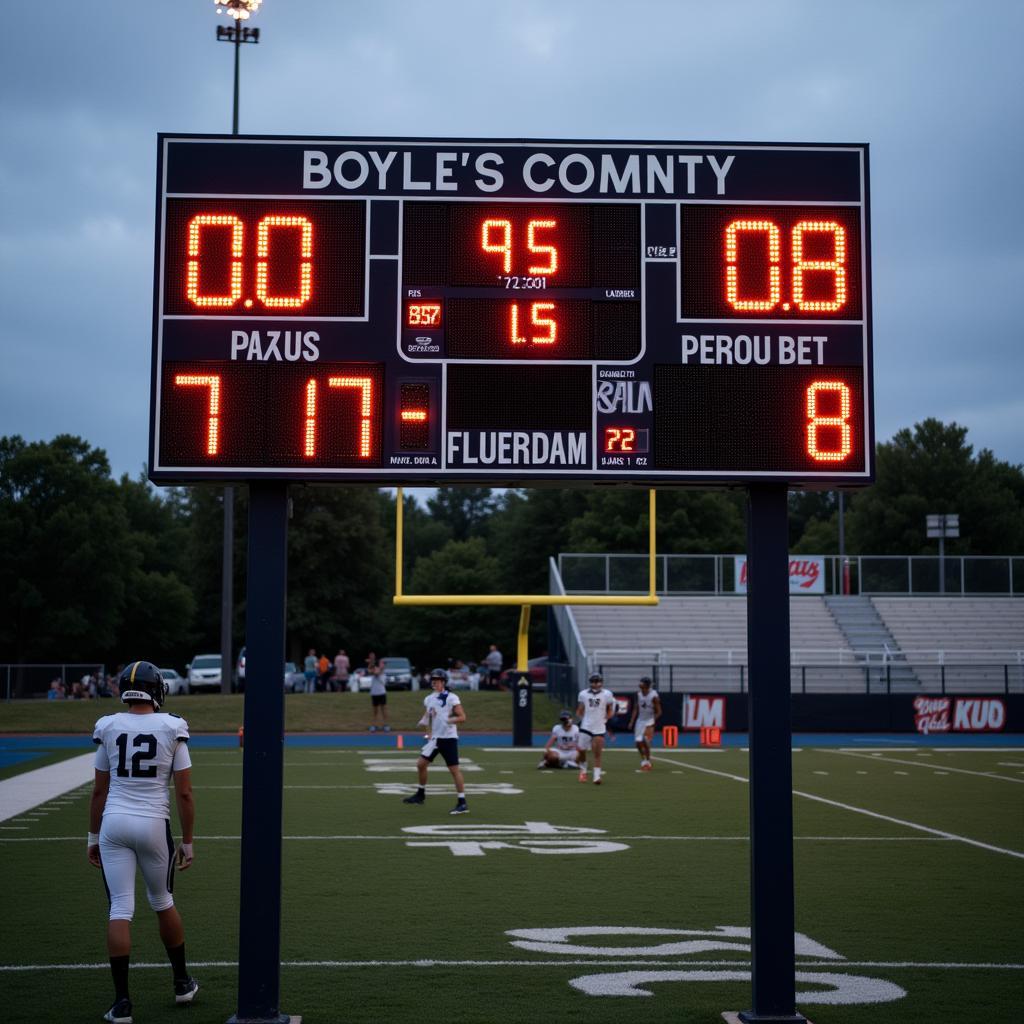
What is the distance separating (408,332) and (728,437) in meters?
Result: 1.88

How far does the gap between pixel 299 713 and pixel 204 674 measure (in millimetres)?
A: 15423

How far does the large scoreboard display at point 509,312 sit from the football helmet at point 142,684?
1.24 m

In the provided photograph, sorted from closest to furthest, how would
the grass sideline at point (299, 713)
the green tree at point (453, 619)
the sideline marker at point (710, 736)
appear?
1. the sideline marker at point (710, 736)
2. the grass sideline at point (299, 713)
3. the green tree at point (453, 619)

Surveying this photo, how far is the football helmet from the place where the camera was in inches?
289

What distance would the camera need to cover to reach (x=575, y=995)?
297 inches

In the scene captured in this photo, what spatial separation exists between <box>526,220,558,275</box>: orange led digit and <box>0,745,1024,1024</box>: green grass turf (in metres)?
4.09

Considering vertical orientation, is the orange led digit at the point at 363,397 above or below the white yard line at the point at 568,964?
above

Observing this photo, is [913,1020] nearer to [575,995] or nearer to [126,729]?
[575,995]

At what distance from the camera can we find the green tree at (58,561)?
6019cm

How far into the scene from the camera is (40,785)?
20000 millimetres

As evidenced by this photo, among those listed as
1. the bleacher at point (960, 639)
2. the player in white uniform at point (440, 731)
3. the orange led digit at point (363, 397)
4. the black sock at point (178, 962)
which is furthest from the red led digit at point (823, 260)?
the bleacher at point (960, 639)

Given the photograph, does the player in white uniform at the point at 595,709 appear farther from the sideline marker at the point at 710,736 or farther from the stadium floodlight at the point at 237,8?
the stadium floodlight at the point at 237,8

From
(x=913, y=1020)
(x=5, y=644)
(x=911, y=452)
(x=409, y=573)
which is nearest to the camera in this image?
(x=913, y=1020)

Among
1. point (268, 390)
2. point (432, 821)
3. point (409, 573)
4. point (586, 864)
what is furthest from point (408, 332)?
point (409, 573)
